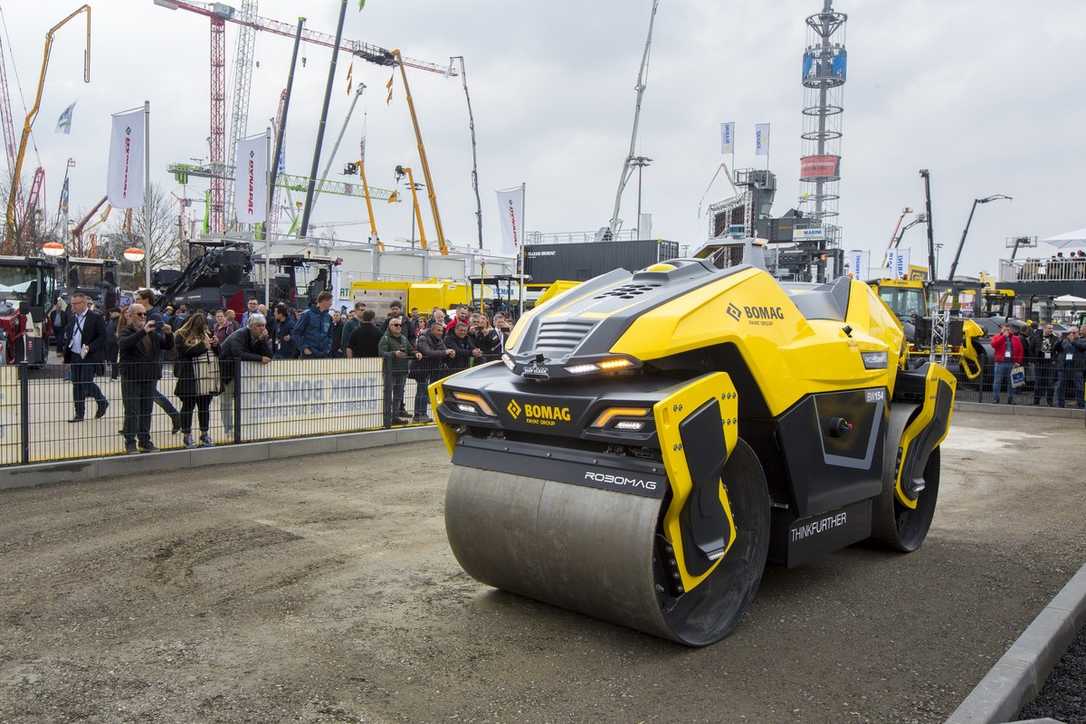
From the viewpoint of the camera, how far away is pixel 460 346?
1394 centimetres

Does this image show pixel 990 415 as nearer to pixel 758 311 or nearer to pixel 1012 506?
pixel 1012 506

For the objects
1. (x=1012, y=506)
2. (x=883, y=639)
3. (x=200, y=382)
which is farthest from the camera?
(x=200, y=382)

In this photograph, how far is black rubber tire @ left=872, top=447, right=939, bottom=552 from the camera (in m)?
6.36

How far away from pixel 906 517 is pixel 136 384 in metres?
7.72

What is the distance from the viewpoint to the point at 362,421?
11.7 meters

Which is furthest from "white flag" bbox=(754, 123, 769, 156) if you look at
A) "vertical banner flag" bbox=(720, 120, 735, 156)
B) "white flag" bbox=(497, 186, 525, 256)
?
"white flag" bbox=(497, 186, 525, 256)

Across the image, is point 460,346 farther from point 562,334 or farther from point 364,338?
point 562,334

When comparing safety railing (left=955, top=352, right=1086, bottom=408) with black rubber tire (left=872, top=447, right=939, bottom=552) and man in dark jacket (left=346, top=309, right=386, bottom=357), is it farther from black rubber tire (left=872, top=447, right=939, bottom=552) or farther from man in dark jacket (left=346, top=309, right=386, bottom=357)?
man in dark jacket (left=346, top=309, right=386, bottom=357)

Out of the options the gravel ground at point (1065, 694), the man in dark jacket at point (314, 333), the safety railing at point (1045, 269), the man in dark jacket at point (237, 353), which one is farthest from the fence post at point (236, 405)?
the safety railing at point (1045, 269)

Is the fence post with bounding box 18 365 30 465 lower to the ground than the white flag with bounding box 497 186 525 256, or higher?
lower

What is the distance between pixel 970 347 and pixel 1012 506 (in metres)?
12.9

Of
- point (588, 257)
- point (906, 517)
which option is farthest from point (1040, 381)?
point (588, 257)

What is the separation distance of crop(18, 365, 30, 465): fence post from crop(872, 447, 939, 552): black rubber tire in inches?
307

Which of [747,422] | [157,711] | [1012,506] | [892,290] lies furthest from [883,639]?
[892,290]
